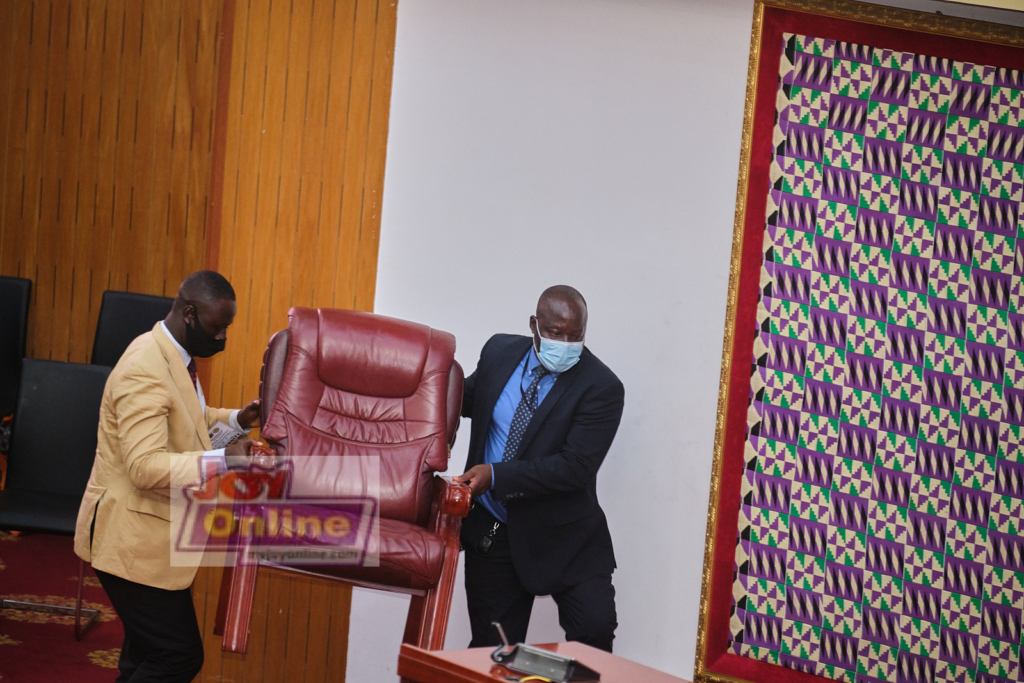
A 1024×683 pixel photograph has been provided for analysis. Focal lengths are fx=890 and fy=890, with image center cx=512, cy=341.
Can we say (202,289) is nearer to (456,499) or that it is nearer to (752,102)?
(456,499)

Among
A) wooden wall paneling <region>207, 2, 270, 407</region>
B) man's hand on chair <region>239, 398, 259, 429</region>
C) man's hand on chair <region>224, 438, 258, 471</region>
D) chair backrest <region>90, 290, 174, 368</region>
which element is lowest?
man's hand on chair <region>224, 438, 258, 471</region>

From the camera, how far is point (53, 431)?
12.8 ft

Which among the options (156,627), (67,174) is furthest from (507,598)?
(67,174)

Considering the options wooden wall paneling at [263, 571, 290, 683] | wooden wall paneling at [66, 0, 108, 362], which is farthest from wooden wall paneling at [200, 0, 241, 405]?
wooden wall paneling at [66, 0, 108, 362]

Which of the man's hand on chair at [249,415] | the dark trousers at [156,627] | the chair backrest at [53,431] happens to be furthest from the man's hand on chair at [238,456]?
the chair backrest at [53,431]

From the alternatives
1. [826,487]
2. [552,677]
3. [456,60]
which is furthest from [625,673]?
[456,60]

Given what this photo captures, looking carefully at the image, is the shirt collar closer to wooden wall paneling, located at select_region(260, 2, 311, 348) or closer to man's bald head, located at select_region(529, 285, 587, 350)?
wooden wall paneling, located at select_region(260, 2, 311, 348)

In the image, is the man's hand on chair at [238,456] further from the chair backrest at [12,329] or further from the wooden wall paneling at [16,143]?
the wooden wall paneling at [16,143]

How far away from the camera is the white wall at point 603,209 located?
3.72m

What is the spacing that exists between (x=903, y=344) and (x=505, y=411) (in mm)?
1748

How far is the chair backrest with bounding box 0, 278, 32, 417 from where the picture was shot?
15.2ft

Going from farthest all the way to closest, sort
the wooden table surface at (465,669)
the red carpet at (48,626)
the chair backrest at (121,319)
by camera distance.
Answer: the chair backrest at (121,319) < the red carpet at (48,626) < the wooden table surface at (465,669)

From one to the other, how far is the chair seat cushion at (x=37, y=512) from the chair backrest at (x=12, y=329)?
102 centimetres

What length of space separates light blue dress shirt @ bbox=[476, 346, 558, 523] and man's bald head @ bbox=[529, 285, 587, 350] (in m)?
0.15
